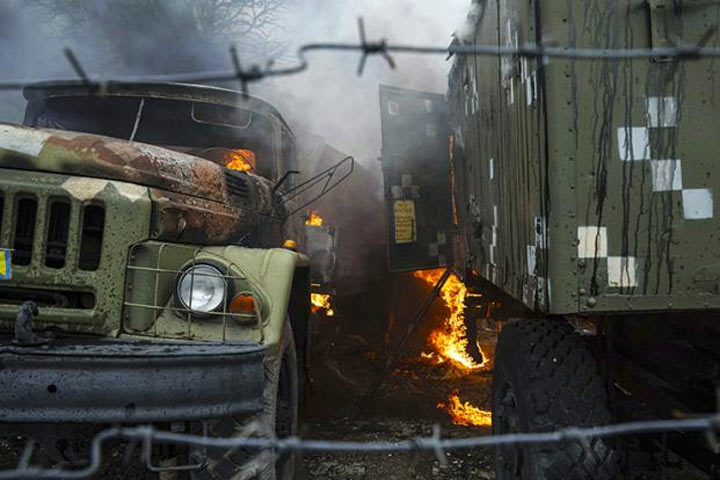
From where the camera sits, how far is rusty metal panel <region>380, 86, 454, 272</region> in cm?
602

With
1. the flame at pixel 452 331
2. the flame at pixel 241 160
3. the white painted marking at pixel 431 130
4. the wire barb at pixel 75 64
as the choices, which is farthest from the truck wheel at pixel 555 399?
the flame at pixel 452 331

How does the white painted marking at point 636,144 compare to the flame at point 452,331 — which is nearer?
the white painted marking at point 636,144

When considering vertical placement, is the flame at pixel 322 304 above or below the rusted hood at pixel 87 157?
below

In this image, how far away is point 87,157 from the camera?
9.04ft

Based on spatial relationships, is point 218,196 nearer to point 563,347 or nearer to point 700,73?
point 563,347

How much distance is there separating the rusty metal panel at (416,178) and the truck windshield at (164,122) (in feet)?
5.82

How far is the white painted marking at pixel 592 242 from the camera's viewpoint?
7.64ft

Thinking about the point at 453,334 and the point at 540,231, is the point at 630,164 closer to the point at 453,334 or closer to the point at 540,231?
the point at 540,231

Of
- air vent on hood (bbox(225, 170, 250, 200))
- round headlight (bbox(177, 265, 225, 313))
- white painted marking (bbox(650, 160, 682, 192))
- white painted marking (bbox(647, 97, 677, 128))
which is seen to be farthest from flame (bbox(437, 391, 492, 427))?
white painted marking (bbox(647, 97, 677, 128))

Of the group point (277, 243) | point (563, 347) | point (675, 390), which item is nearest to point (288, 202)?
point (277, 243)

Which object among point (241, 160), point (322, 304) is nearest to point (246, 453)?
point (241, 160)

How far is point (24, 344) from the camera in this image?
2285mm

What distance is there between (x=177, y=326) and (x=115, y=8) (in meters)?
12.0

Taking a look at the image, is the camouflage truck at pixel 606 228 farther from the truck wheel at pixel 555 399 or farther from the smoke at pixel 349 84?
the smoke at pixel 349 84
